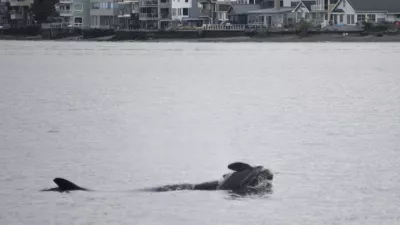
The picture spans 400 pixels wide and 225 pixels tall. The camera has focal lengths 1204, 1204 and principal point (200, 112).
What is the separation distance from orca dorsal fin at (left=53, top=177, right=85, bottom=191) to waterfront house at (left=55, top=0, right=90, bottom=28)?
Answer: 5485 inches

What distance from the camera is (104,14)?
526 ft

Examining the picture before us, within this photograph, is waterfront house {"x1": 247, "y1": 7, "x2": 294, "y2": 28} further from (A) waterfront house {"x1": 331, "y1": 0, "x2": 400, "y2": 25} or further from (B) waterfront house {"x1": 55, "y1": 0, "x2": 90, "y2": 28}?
(B) waterfront house {"x1": 55, "y1": 0, "x2": 90, "y2": 28}

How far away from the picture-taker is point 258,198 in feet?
80.2

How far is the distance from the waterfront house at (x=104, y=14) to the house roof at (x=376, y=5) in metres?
41.3

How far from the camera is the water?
76.5ft

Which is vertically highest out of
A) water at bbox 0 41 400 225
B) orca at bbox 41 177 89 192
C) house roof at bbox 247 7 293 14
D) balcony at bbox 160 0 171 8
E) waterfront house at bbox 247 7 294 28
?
balcony at bbox 160 0 171 8

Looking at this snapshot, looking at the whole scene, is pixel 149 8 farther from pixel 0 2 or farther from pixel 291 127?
pixel 291 127

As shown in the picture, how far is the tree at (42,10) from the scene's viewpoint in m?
170

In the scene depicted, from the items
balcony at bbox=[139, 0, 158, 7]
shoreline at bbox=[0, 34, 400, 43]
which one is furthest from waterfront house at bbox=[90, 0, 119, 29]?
balcony at bbox=[139, 0, 158, 7]

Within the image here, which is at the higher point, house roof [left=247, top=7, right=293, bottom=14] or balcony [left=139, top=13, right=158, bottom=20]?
house roof [left=247, top=7, right=293, bottom=14]

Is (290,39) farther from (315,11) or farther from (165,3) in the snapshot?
(165,3)

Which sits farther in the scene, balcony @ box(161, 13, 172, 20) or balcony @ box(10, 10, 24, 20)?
balcony @ box(10, 10, 24, 20)

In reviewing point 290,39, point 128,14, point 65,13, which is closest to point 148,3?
point 128,14

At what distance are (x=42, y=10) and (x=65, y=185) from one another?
14685 cm
